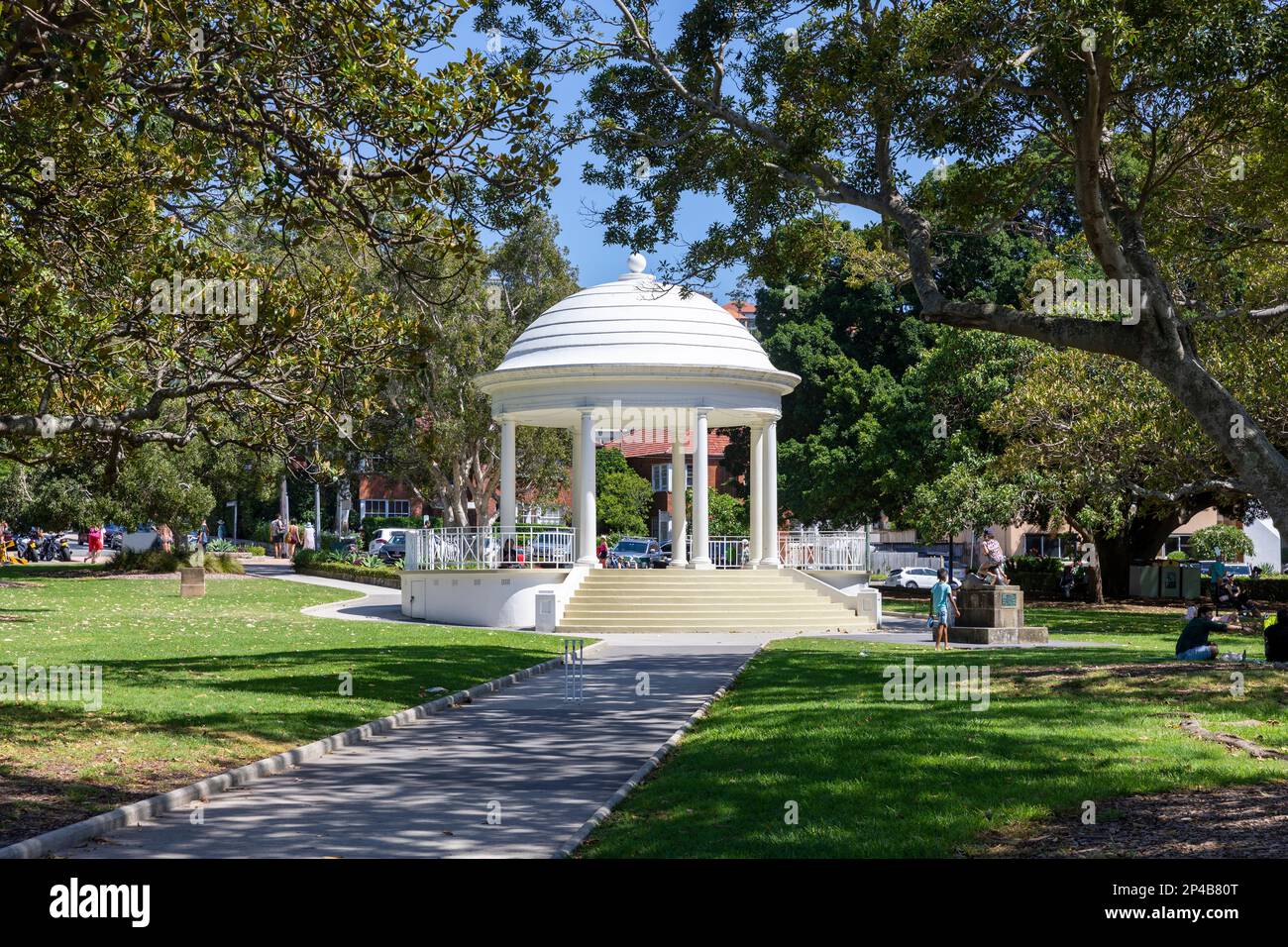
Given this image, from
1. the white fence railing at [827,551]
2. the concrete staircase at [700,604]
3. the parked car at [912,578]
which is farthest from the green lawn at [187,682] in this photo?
the parked car at [912,578]

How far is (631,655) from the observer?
23859 millimetres

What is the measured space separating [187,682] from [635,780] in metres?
7.84

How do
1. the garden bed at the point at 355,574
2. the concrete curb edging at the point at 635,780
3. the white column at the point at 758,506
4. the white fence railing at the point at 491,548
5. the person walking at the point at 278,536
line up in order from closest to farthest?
1. the concrete curb edging at the point at 635,780
2. the white fence railing at the point at 491,548
3. the white column at the point at 758,506
4. the garden bed at the point at 355,574
5. the person walking at the point at 278,536

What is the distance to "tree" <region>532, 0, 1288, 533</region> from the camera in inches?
544

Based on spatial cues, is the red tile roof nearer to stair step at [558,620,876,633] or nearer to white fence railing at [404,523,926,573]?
white fence railing at [404,523,926,573]

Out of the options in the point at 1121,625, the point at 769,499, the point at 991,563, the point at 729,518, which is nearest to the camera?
the point at 991,563

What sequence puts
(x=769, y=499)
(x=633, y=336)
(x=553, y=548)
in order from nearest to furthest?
(x=633, y=336), (x=553, y=548), (x=769, y=499)

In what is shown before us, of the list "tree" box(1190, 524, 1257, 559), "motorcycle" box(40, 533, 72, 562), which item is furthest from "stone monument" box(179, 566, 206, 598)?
"tree" box(1190, 524, 1257, 559)

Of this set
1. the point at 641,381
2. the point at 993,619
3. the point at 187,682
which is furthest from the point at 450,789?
the point at 641,381

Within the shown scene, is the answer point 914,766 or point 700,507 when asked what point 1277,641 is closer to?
point 914,766

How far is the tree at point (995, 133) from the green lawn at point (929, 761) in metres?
2.80

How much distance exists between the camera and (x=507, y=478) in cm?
3472

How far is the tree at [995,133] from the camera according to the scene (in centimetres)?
1383

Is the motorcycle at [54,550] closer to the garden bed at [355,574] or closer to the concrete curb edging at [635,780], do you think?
the garden bed at [355,574]
